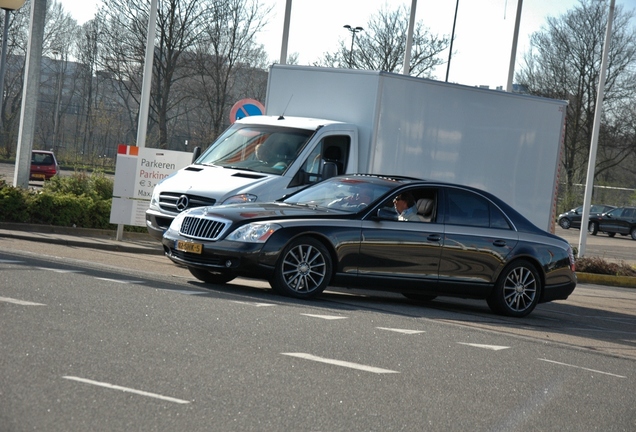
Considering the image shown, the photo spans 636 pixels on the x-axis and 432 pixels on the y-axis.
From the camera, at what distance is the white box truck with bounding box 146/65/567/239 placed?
1494 centimetres

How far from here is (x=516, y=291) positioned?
13.0 metres

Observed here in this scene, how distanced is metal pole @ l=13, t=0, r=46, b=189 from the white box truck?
7020 mm

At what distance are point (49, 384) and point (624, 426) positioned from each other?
12.0ft

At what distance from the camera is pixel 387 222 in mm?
12102

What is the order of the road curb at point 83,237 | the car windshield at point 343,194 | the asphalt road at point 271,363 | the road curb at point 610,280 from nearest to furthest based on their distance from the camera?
the asphalt road at point 271,363
the car windshield at point 343,194
the road curb at point 83,237
the road curb at point 610,280

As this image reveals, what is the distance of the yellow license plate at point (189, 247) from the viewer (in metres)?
11.5

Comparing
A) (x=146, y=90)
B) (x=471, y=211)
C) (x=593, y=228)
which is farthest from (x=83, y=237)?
(x=593, y=228)

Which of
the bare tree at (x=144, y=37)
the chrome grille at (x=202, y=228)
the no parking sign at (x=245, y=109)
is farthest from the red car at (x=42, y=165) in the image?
the chrome grille at (x=202, y=228)

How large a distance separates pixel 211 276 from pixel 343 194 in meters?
1.87

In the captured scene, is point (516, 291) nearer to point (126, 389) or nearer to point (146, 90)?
point (126, 389)

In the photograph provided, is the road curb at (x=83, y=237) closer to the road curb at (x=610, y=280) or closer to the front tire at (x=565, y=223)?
the road curb at (x=610, y=280)

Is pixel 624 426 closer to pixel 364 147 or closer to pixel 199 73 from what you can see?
pixel 364 147

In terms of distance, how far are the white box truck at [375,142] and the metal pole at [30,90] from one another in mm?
7020

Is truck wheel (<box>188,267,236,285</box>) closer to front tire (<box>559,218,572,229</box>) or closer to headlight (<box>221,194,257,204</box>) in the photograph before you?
headlight (<box>221,194,257,204</box>)
